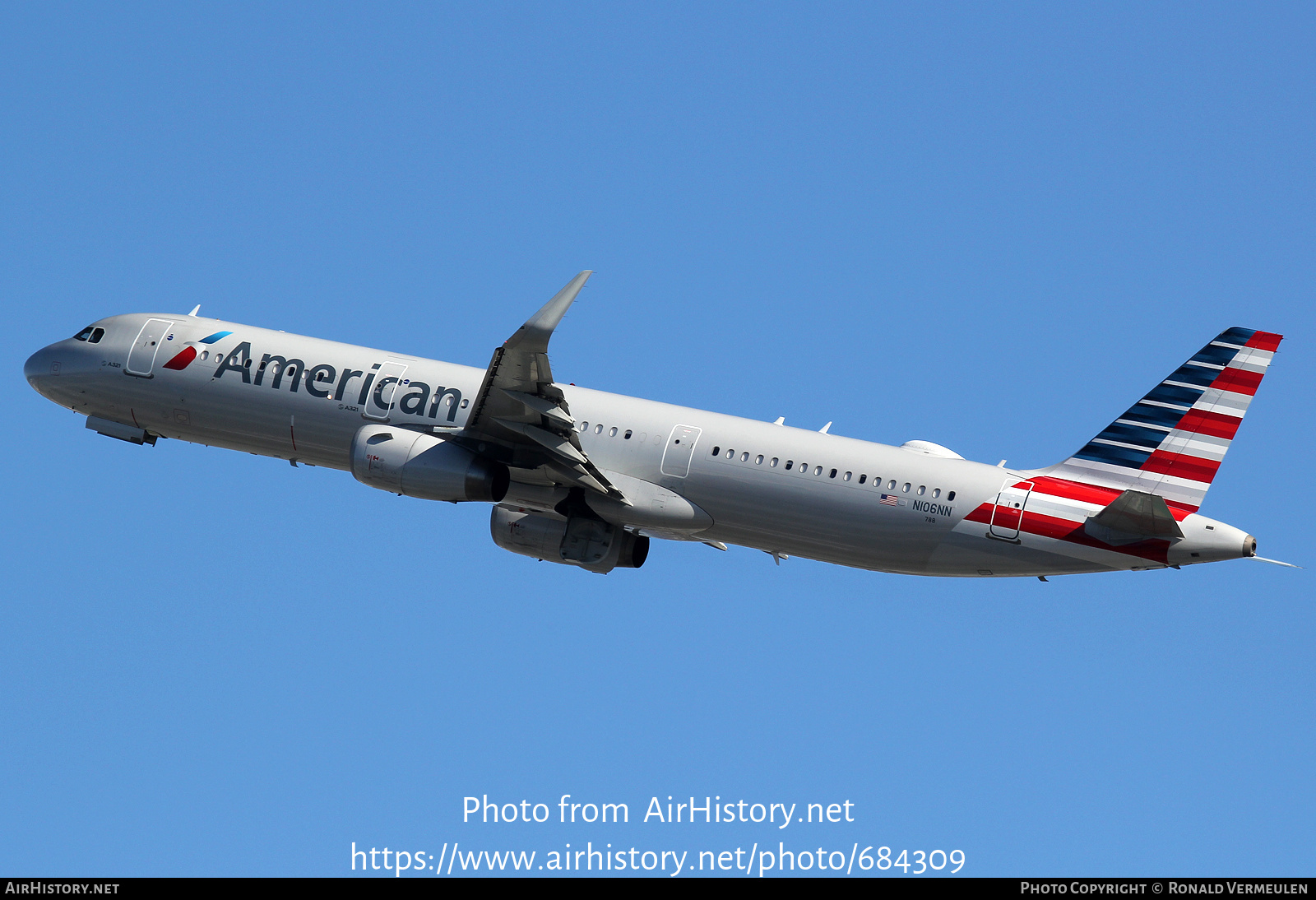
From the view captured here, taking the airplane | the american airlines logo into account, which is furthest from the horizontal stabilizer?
the american airlines logo

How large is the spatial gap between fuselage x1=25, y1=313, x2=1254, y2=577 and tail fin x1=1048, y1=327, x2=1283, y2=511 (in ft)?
2.42

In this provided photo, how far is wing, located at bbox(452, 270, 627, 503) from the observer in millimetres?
32469

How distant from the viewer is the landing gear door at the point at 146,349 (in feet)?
132

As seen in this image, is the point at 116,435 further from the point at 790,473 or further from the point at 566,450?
the point at 790,473

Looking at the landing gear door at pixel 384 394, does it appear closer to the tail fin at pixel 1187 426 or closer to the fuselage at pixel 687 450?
the fuselage at pixel 687 450

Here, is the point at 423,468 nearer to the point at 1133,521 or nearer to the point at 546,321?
the point at 546,321

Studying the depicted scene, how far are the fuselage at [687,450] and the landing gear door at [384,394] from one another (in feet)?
0.13

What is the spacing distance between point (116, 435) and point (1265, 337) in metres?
30.3

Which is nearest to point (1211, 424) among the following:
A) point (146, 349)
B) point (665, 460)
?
point (665, 460)

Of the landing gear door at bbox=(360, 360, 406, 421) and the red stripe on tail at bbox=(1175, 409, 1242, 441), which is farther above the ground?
the landing gear door at bbox=(360, 360, 406, 421)

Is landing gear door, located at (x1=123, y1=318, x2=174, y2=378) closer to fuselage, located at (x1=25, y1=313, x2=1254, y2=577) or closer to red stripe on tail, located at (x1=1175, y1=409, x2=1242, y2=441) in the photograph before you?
fuselage, located at (x1=25, y1=313, x2=1254, y2=577)

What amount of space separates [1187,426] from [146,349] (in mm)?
27273

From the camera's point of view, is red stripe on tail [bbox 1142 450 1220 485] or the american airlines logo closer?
red stripe on tail [bbox 1142 450 1220 485]
